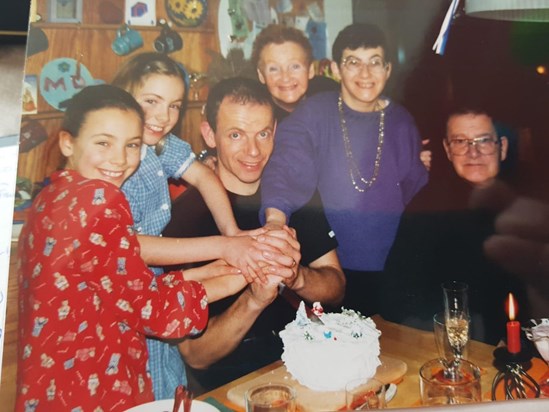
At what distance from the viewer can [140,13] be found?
4.86 ft

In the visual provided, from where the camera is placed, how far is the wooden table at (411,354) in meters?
1.55

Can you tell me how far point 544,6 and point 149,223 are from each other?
1.18 metres

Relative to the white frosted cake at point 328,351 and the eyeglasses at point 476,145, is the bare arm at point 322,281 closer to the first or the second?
the white frosted cake at point 328,351

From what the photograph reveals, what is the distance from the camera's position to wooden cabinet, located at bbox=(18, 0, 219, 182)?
140cm

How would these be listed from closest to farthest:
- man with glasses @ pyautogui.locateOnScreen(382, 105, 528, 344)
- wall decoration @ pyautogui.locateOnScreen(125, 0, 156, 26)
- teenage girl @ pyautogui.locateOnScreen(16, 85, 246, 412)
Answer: teenage girl @ pyautogui.locateOnScreen(16, 85, 246, 412)
wall decoration @ pyautogui.locateOnScreen(125, 0, 156, 26)
man with glasses @ pyautogui.locateOnScreen(382, 105, 528, 344)

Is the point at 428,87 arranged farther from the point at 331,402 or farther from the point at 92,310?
the point at 92,310

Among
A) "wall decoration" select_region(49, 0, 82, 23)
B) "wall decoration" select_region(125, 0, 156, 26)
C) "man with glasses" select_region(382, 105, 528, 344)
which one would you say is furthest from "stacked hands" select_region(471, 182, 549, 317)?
"wall decoration" select_region(49, 0, 82, 23)

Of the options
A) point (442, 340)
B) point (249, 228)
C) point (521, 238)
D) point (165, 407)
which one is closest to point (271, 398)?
point (165, 407)

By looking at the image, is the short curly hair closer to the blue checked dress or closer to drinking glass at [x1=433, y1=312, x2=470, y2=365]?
the blue checked dress

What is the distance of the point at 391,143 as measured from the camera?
1.66 metres

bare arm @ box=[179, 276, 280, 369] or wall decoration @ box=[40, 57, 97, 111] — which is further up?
wall decoration @ box=[40, 57, 97, 111]

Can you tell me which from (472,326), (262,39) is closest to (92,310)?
(262,39)

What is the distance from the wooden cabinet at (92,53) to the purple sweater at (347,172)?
9.5 inches

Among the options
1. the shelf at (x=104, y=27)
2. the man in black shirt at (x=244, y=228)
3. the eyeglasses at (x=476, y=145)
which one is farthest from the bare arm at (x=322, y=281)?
the shelf at (x=104, y=27)
